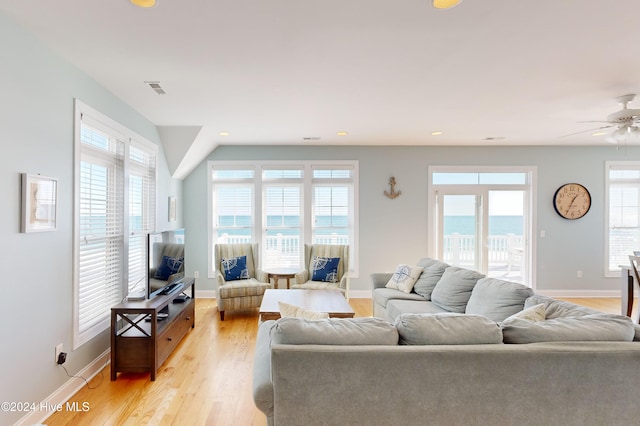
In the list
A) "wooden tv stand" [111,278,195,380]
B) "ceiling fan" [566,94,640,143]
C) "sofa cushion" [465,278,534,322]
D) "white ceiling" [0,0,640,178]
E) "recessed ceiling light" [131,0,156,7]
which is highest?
"white ceiling" [0,0,640,178]

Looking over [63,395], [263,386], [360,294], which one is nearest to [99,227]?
[63,395]

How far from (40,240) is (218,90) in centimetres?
185

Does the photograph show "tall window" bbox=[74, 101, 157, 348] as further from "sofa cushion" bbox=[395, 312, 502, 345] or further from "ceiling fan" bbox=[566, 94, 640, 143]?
"ceiling fan" bbox=[566, 94, 640, 143]

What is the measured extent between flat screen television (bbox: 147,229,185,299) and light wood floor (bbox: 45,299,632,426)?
0.71m

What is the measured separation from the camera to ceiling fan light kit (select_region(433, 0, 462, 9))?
5.91 ft

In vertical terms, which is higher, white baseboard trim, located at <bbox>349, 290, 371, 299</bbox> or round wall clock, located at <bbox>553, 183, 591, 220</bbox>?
round wall clock, located at <bbox>553, 183, 591, 220</bbox>

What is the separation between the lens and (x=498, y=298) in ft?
8.84

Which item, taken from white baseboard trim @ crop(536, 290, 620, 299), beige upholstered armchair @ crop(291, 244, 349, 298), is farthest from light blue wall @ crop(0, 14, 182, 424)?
white baseboard trim @ crop(536, 290, 620, 299)

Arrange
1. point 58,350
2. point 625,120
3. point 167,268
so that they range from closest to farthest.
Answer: point 58,350
point 625,120
point 167,268

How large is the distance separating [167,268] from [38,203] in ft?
4.97

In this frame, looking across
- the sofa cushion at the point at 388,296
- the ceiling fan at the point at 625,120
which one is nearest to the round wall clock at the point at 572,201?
the ceiling fan at the point at 625,120

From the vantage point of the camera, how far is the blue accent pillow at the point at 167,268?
344cm

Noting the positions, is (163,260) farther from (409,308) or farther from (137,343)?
(409,308)

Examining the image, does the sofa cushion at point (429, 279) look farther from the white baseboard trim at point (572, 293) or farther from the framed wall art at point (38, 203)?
the framed wall art at point (38, 203)
